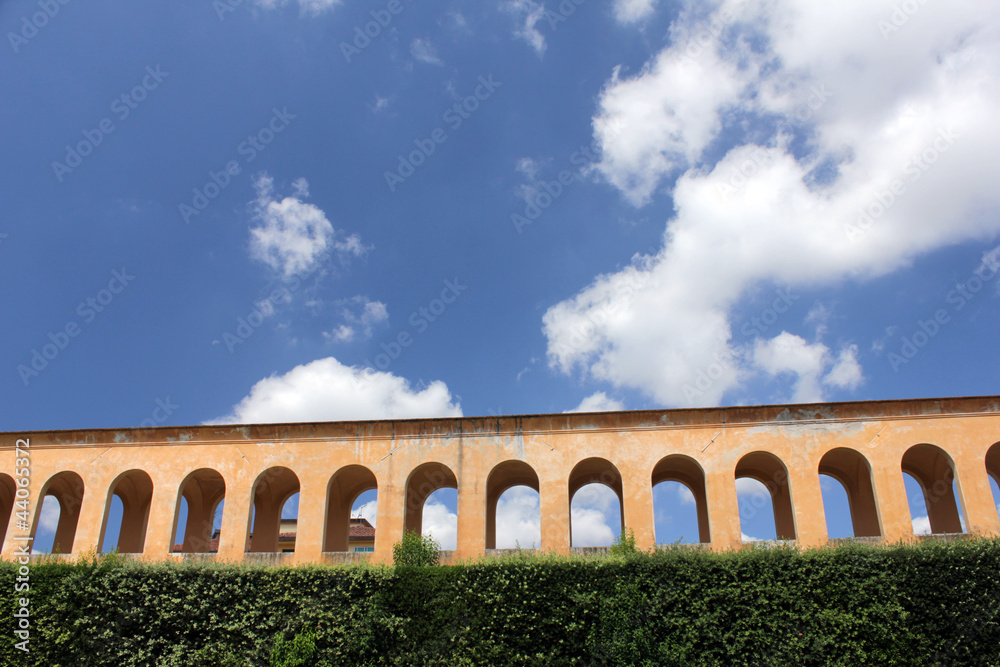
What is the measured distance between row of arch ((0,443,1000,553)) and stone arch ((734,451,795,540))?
0.03 m

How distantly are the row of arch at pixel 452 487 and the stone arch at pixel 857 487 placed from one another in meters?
0.03

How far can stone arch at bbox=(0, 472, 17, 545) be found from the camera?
23.0 m

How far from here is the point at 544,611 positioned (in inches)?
603

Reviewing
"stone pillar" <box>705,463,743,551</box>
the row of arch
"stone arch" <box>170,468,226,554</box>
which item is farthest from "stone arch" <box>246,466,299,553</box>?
"stone pillar" <box>705,463,743,551</box>

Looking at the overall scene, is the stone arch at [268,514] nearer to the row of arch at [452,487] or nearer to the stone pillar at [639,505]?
the row of arch at [452,487]

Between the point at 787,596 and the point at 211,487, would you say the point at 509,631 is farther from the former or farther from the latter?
the point at 211,487

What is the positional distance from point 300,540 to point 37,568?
644 centimetres

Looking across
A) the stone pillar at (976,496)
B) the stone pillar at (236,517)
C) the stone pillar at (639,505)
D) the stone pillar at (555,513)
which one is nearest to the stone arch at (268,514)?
the stone pillar at (236,517)

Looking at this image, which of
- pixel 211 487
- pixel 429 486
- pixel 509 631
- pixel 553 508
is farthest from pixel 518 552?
pixel 211 487

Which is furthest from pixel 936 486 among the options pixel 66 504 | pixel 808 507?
pixel 66 504

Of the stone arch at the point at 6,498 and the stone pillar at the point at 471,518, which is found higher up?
the stone arch at the point at 6,498

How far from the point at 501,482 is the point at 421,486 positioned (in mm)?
2809

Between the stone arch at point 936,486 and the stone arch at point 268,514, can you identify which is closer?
the stone arch at point 936,486

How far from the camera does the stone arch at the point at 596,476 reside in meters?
20.7
